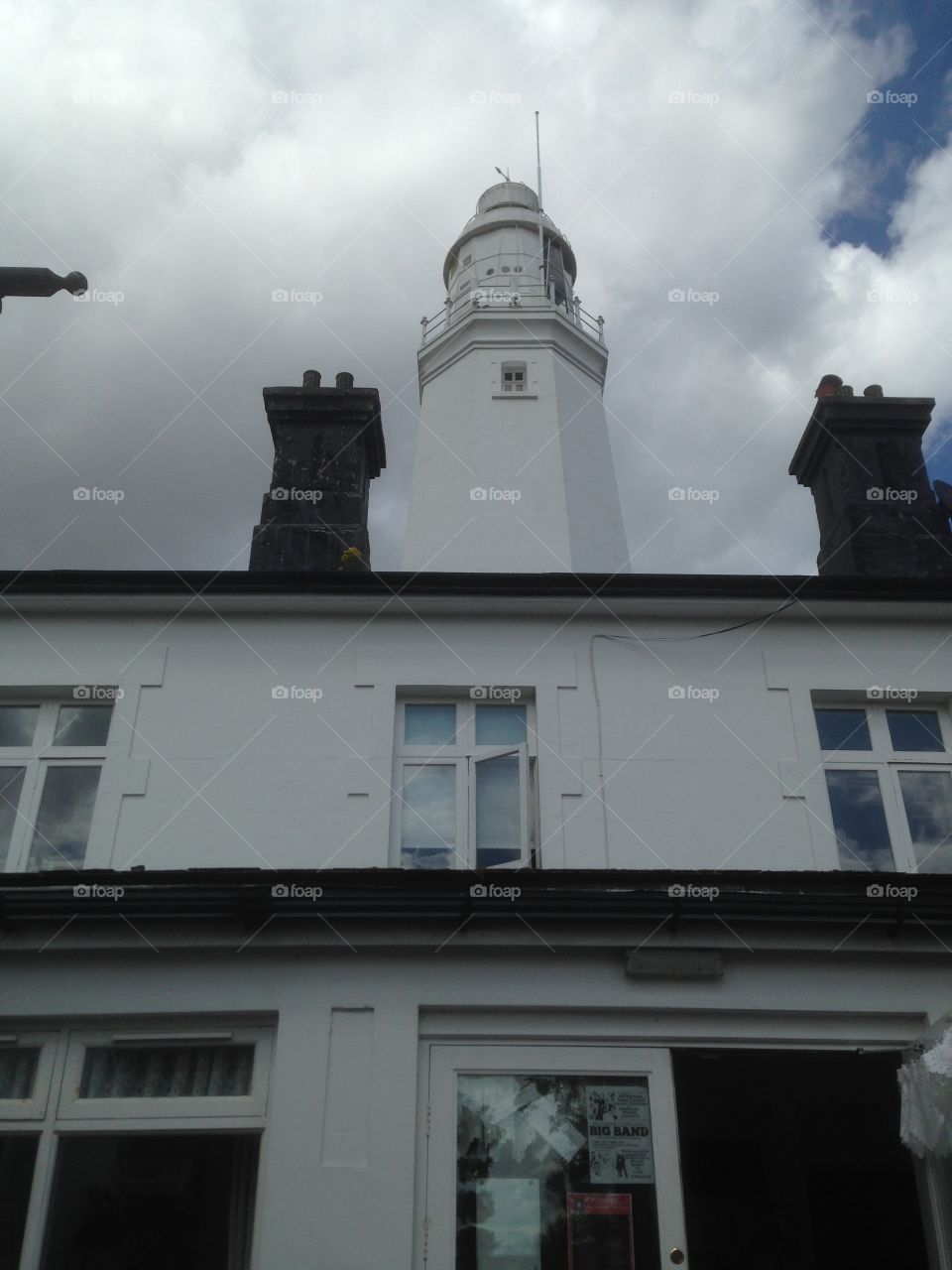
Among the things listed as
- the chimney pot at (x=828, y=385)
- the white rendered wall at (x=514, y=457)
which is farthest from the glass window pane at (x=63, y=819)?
the chimney pot at (x=828, y=385)

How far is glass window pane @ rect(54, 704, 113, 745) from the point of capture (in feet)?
27.6

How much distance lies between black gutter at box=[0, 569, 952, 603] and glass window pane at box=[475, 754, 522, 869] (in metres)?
1.51

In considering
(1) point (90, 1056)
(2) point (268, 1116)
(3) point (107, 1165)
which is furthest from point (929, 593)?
(3) point (107, 1165)

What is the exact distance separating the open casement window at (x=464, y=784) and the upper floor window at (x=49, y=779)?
2443 mm

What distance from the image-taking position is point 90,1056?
689 cm

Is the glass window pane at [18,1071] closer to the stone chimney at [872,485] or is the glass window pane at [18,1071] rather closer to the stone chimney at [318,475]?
the stone chimney at [318,475]

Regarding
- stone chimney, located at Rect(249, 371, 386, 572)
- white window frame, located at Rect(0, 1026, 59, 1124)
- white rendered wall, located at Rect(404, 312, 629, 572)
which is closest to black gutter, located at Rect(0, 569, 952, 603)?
stone chimney, located at Rect(249, 371, 386, 572)

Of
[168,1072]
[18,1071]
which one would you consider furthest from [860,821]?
[18,1071]

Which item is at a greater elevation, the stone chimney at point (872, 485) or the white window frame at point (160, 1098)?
the stone chimney at point (872, 485)

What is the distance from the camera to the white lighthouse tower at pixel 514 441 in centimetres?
1440

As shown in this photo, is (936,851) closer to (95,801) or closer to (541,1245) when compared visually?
(541,1245)

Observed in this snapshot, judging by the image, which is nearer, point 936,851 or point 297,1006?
point 297,1006

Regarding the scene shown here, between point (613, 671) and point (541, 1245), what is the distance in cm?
425

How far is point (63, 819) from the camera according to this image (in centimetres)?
800
